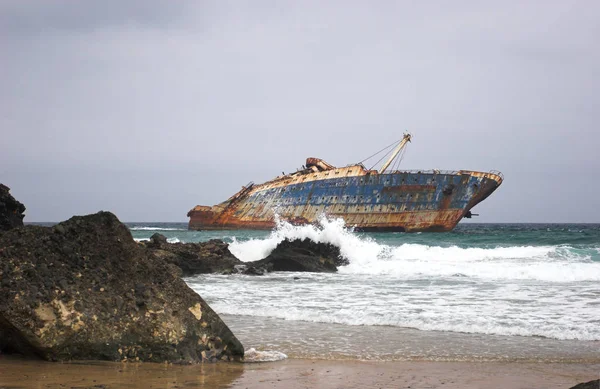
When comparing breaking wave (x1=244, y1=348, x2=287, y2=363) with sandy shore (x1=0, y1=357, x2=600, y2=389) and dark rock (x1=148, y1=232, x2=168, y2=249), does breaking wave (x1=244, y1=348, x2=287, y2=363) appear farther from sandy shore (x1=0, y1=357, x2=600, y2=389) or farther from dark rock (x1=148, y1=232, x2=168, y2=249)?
dark rock (x1=148, y1=232, x2=168, y2=249)

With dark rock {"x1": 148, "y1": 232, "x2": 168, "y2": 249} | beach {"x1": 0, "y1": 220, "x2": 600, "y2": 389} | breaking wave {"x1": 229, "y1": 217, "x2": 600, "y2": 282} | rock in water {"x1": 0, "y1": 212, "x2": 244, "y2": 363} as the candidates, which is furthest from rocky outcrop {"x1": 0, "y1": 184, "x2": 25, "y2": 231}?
breaking wave {"x1": 229, "y1": 217, "x2": 600, "y2": 282}

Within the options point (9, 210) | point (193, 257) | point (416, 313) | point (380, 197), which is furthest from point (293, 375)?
point (380, 197)

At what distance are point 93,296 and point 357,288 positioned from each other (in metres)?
7.14

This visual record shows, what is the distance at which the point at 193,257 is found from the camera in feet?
48.9

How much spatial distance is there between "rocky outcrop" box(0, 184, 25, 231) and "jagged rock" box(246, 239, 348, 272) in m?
6.11

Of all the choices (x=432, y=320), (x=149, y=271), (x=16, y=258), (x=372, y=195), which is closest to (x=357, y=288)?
(x=432, y=320)

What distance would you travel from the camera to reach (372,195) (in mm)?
47344

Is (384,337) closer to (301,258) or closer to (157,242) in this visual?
(301,258)

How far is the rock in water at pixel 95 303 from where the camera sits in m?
4.75

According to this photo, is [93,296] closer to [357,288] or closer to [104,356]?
[104,356]

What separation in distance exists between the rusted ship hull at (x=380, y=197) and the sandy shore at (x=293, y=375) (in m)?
41.6

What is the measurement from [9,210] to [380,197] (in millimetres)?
39078

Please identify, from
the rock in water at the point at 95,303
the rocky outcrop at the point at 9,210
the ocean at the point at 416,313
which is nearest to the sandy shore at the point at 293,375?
the rock in water at the point at 95,303

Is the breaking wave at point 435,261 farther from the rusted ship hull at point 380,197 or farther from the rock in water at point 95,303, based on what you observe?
the rusted ship hull at point 380,197
